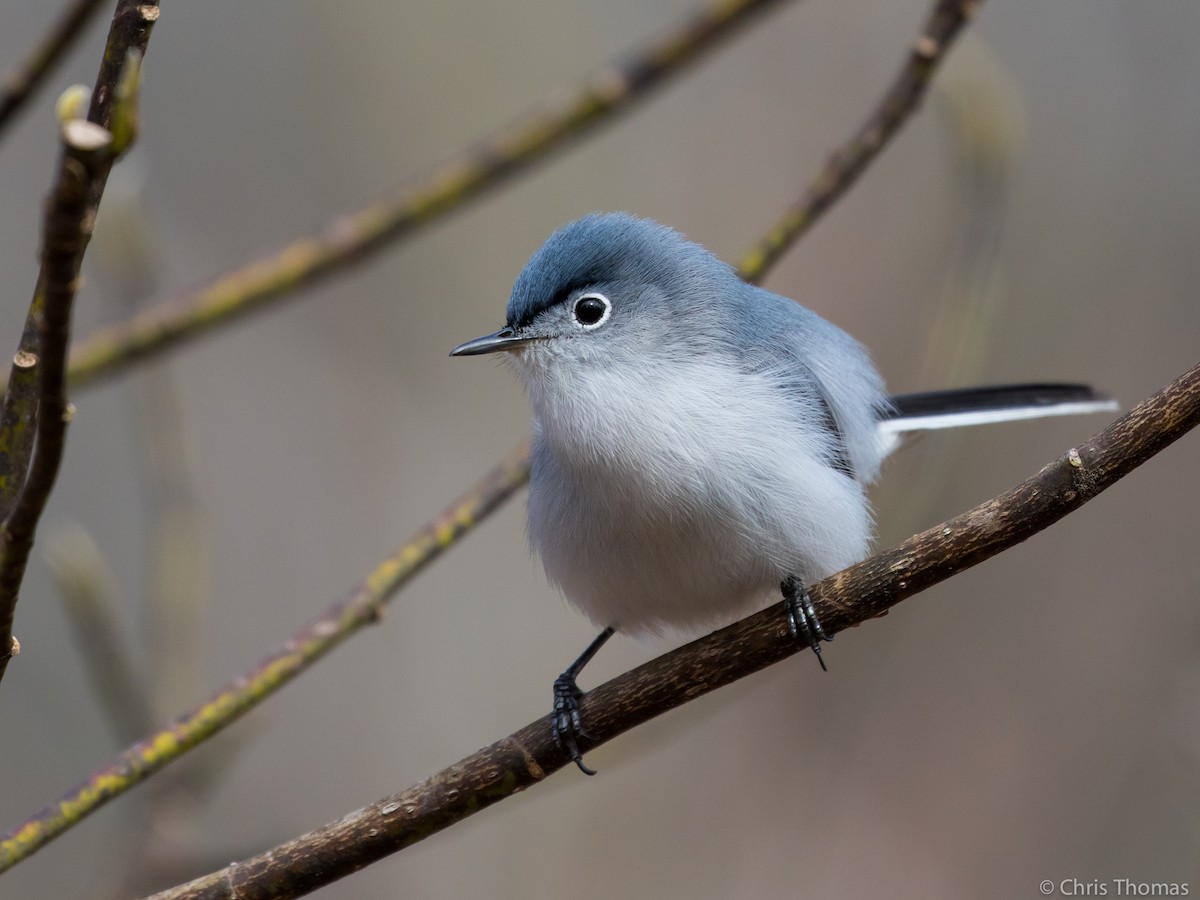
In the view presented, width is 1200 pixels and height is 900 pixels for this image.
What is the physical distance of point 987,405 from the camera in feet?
9.23

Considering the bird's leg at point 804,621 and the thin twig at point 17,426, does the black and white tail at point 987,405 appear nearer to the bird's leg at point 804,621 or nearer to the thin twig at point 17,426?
the bird's leg at point 804,621

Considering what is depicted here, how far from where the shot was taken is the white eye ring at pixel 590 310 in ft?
8.36

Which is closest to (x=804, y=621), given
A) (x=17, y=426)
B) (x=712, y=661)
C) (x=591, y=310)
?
(x=712, y=661)

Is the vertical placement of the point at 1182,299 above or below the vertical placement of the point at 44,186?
below

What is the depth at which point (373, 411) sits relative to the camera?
4746 millimetres

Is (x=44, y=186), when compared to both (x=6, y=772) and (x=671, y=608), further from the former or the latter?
(x=671, y=608)

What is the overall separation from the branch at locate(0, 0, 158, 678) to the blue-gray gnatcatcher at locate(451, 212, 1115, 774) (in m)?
1.06

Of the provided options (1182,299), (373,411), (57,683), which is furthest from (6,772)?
(1182,299)

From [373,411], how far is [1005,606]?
2638mm

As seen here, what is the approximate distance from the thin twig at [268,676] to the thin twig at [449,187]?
0.58 m

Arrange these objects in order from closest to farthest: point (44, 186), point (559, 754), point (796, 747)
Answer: point (559, 754), point (796, 747), point (44, 186)

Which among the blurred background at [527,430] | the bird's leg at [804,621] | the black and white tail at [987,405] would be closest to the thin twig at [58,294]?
the bird's leg at [804,621]

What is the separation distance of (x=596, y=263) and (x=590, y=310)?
0.40ft

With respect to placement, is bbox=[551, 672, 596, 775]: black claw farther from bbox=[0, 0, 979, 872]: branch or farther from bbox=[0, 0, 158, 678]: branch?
bbox=[0, 0, 158, 678]: branch
